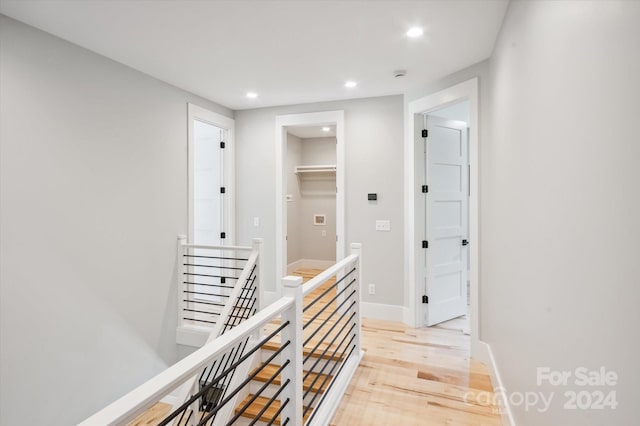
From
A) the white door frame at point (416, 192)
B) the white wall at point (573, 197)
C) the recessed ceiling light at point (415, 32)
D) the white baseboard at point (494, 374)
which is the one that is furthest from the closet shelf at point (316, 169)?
the white wall at point (573, 197)

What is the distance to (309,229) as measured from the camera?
6820mm

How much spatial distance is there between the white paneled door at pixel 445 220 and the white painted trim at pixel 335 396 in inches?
56.1

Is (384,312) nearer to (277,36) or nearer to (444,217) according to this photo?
(444,217)

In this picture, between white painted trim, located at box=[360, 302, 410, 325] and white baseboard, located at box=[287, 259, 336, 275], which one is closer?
white painted trim, located at box=[360, 302, 410, 325]

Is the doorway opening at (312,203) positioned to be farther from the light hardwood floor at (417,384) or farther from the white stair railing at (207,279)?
the light hardwood floor at (417,384)

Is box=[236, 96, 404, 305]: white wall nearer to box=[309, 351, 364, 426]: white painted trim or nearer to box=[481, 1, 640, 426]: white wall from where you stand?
box=[309, 351, 364, 426]: white painted trim

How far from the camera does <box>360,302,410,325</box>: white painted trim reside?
3.89 m

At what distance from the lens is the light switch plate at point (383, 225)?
12.9 feet

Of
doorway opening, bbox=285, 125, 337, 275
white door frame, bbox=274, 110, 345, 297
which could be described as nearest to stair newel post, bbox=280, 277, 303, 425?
white door frame, bbox=274, 110, 345, 297

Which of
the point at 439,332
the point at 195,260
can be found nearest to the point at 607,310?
the point at 439,332

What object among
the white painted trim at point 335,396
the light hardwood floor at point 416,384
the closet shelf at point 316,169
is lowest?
the light hardwood floor at point 416,384

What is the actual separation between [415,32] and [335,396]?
103 inches

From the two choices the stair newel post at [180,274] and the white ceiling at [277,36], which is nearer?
the white ceiling at [277,36]

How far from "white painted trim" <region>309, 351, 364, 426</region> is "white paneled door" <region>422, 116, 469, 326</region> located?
56.1 inches
